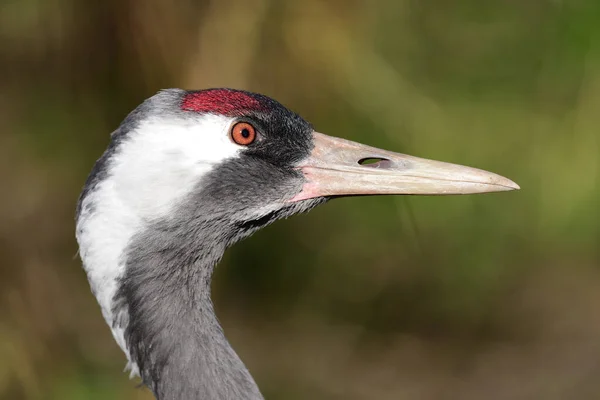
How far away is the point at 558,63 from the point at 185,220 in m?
3.81

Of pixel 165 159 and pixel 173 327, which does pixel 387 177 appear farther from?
pixel 173 327

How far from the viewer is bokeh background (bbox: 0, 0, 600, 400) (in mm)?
4816

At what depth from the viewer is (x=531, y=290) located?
6.07 metres

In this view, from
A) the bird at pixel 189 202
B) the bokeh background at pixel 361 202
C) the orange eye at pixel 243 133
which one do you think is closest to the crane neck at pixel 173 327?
the bird at pixel 189 202

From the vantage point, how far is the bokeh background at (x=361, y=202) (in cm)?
482

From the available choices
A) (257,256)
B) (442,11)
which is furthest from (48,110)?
(442,11)

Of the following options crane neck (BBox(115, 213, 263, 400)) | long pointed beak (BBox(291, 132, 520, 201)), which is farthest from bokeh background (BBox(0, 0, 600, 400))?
crane neck (BBox(115, 213, 263, 400))

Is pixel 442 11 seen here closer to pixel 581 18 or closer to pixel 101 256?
pixel 581 18

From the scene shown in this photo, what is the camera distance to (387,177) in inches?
99.7

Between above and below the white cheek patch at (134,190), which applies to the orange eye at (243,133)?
above

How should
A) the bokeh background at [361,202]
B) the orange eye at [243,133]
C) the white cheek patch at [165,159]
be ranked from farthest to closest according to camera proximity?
the bokeh background at [361,202] < the orange eye at [243,133] < the white cheek patch at [165,159]

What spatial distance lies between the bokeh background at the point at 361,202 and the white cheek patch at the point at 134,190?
2261 mm

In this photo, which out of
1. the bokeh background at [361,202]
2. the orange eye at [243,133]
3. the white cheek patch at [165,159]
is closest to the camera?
the white cheek patch at [165,159]

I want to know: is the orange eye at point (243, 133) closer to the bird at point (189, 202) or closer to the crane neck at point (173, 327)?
the bird at point (189, 202)
